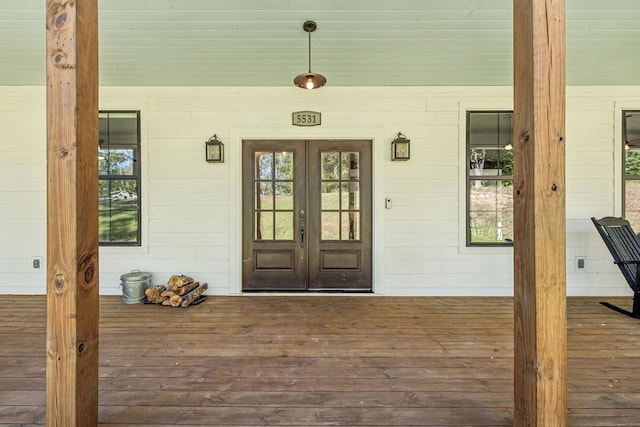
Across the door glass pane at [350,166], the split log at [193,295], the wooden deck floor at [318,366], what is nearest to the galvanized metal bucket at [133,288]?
the wooden deck floor at [318,366]

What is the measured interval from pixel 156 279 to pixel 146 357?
1811 mm

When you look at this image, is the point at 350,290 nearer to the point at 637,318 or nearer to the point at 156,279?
the point at 156,279

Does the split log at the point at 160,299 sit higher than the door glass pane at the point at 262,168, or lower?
lower

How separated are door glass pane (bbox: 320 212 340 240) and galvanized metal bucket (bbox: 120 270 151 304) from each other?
2.17m

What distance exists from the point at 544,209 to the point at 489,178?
9.84ft

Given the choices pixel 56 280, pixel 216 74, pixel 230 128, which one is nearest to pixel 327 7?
pixel 216 74

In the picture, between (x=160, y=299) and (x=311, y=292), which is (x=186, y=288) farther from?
(x=311, y=292)

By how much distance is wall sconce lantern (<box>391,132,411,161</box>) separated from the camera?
3.87 m

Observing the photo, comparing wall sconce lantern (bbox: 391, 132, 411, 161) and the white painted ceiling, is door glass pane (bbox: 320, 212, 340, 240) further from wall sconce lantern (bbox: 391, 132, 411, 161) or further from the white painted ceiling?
the white painted ceiling

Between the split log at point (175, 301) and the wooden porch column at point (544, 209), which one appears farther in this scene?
the split log at point (175, 301)

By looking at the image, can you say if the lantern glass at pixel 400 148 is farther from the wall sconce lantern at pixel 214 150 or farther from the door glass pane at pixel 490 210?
the wall sconce lantern at pixel 214 150

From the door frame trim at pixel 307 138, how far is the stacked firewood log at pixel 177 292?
419mm

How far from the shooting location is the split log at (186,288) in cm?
357

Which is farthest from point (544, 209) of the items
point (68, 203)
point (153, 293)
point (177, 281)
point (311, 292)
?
point (153, 293)
